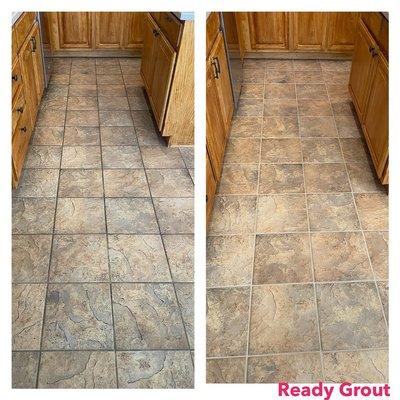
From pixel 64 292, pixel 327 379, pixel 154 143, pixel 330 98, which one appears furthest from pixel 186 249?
pixel 330 98

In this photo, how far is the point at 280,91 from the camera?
2523 millimetres

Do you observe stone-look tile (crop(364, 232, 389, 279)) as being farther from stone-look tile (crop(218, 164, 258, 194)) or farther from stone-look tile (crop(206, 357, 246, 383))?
stone-look tile (crop(206, 357, 246, 383))

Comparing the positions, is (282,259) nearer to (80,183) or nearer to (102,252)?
(102,252)

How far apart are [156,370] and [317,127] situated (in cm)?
140

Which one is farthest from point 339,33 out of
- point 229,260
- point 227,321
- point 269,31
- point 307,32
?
point 227,321

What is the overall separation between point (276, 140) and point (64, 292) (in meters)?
1.10

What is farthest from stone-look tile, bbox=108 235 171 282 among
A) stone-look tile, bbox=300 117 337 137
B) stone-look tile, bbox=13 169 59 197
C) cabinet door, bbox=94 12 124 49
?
cabinet door, bbox=94 12 124 49

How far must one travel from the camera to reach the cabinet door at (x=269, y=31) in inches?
131

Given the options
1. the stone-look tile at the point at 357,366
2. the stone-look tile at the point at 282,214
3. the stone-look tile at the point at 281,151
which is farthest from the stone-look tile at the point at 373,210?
the stone-look tile at the point at 357,366

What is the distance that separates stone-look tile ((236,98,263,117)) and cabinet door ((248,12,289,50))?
3.25 ft

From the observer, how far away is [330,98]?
248cm

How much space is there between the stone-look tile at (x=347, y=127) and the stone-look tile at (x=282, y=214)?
0.55 metres
